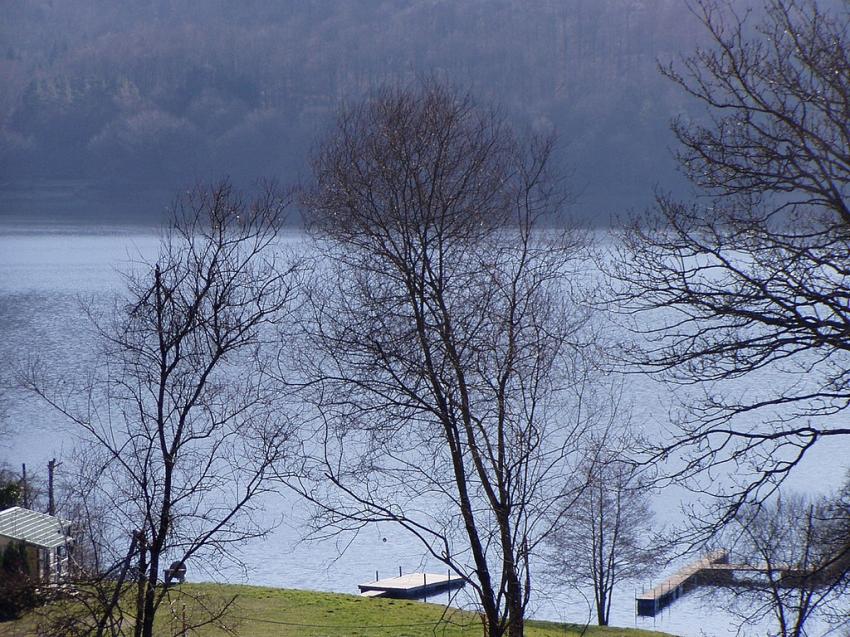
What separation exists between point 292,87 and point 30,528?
52.1 metres

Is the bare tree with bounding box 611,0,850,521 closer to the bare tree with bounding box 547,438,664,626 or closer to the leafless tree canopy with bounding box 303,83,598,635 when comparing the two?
the leafless tree canopy with bounding box 303,83,598,635

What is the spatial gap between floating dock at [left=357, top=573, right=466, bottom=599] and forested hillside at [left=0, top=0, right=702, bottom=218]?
499 inches

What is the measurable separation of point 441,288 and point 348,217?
1088 millimetres

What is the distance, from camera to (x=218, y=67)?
97625mm

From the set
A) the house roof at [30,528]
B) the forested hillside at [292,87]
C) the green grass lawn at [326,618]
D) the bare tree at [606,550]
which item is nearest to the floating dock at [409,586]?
the bare tree at [606,550]

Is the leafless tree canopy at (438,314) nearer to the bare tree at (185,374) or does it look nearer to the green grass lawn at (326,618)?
the bare tree at (185,374)

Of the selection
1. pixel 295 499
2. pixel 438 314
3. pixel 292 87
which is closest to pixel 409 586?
pixel 295 499

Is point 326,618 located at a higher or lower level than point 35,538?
lower

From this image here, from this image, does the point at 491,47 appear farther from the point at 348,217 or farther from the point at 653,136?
the point at 348,217

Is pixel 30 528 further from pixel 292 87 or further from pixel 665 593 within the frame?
pixel 292 87

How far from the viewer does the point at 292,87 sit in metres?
66.5

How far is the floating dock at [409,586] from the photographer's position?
29933 mm

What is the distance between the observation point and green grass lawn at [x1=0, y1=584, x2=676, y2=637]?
1650 cm

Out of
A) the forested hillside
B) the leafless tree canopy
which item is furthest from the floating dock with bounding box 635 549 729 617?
the leafless tree canopy
